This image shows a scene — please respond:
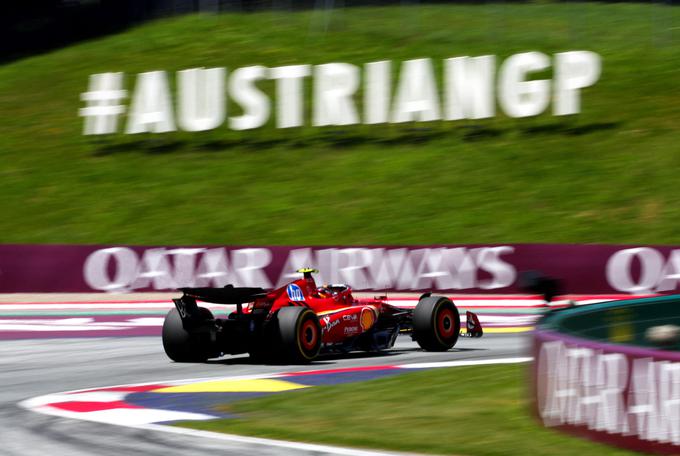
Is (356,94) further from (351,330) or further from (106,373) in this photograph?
(106,373)

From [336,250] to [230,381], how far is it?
12719 millimetres

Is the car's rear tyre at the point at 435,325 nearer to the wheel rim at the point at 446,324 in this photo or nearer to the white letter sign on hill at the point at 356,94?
the wheel rim at the point at 446,324

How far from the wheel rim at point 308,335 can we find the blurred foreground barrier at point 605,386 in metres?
4.86

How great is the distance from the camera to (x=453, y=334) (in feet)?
49.0

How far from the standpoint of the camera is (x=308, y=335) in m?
13.7

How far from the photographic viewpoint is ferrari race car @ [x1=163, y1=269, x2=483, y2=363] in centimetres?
1356

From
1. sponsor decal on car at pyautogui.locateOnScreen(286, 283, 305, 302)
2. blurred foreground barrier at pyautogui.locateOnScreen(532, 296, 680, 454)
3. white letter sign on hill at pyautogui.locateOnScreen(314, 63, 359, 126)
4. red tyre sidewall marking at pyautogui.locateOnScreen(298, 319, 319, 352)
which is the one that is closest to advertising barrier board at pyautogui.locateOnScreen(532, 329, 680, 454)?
blurred foreground barrier at pyautogui.locateOnScreen(532, 296, 680, 454)

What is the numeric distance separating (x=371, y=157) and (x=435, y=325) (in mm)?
20714

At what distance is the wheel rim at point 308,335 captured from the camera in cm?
1359

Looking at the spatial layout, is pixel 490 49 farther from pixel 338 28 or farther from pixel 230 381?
pixel 230 381

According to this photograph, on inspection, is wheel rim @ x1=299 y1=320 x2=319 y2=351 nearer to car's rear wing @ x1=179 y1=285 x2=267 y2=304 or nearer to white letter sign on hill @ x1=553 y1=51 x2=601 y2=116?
car's rear wing @ x1=179 y1=285 x2=267 y2=304

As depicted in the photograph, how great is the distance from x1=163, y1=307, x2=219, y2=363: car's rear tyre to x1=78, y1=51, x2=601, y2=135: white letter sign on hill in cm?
2098

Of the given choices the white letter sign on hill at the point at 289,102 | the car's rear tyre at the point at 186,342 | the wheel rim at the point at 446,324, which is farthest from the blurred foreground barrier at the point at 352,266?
the white letter sign on hill at the point at 289,102

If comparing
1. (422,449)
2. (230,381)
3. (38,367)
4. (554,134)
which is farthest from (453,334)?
(554,134)
